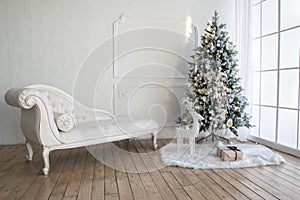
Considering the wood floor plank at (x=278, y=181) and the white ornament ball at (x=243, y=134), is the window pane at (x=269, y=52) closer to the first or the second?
the white ornament ball at (x=243, y=134)

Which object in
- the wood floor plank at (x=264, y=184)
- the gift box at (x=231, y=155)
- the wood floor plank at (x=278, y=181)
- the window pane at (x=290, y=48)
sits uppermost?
the window pane at (x=290, y=48)

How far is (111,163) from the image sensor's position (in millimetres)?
2646

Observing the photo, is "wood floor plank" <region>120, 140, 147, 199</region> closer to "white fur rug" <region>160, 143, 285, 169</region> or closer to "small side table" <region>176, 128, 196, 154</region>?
"white fur rug" <region>160, 143, 285, 169</region>

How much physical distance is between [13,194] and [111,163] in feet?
3.21

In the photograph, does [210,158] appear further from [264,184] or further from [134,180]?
[134,180]

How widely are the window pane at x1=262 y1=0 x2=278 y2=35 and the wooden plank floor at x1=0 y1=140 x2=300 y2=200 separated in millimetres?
1795

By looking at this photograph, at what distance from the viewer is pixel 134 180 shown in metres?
2.18

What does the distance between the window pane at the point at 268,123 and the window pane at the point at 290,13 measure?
1136 millimetres

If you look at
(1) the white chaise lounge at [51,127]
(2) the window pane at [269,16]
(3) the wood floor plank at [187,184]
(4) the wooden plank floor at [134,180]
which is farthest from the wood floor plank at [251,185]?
(2) the window pane at [269,16]

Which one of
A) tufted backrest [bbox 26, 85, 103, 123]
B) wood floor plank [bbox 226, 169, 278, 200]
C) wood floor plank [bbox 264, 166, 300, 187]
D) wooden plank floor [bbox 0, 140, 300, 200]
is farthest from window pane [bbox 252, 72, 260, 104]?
tufted backrest [bbox 26, 85, 103, 123]

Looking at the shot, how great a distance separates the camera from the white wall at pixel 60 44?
3.48m

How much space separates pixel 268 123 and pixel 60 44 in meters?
3.20

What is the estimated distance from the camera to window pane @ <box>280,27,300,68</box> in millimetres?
3008

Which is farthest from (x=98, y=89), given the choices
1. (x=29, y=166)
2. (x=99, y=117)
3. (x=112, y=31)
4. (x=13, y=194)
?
(x=13, y=194)
